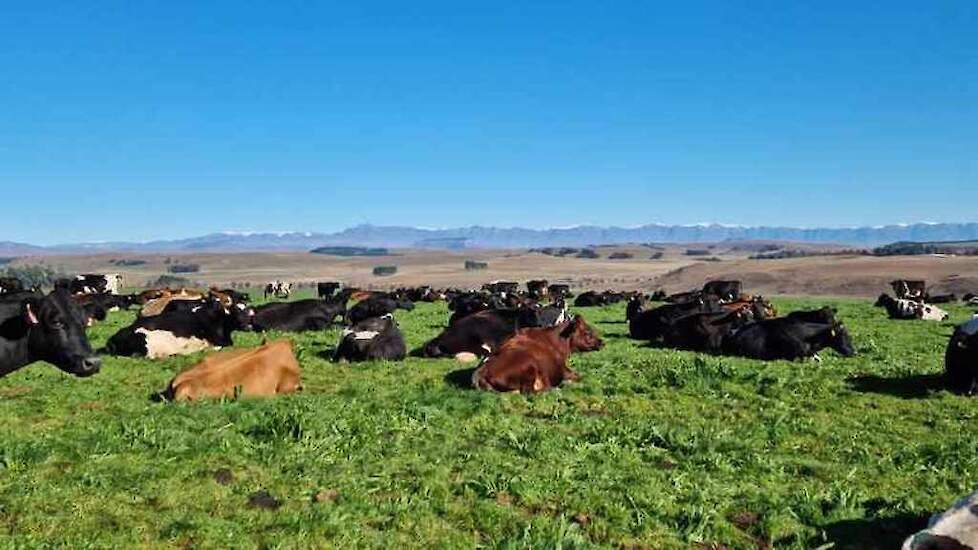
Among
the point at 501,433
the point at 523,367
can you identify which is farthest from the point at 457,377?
the point at 501,433

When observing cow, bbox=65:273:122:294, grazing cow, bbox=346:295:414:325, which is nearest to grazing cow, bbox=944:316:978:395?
grazing cow, bbox=346:295:414:325

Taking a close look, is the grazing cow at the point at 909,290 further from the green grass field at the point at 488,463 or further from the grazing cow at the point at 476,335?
the green grass field at the point at 488,463

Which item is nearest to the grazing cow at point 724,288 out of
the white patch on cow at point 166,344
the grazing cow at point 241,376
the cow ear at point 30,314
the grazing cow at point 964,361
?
the grazing cow at point 964,361

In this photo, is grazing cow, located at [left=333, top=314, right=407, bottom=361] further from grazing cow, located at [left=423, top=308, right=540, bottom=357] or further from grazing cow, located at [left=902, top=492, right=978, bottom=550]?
grazing cow, located at [left=902, top=492, right=978, bottom=550]

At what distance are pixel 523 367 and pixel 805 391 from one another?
4717mm

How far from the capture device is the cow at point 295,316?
22.2 meters

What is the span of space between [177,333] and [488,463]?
11365 millimetres

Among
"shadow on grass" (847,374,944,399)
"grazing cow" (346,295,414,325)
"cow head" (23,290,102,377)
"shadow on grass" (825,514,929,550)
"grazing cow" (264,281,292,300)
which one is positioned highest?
"cow head" (23,290,102,377)

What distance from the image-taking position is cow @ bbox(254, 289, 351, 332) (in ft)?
72.9

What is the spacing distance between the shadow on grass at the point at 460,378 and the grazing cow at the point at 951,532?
25.7 ft

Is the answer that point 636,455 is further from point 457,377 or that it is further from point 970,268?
point 970,268

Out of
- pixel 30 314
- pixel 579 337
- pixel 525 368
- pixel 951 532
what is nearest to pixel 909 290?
pixel 579 337

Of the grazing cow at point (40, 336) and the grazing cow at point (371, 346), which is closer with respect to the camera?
the grazing cow at point (40, 336)

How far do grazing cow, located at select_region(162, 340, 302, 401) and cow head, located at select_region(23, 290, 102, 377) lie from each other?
6.85 ft
